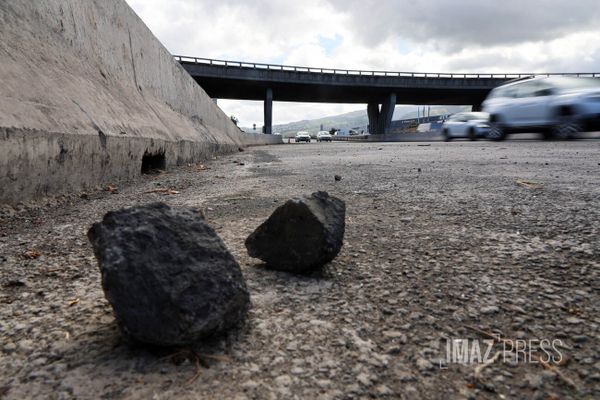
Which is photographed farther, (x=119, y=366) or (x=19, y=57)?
(x=19, y=57)

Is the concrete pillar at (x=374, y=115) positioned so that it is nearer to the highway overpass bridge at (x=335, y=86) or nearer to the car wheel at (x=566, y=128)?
the highway overpass bridge at (x=335, y=86)

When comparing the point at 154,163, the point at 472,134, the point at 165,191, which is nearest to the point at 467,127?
the point at 472,134

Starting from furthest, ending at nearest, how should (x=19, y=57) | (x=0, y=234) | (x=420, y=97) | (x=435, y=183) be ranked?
(x=420, y=97) → (x=435, y=183) → (x=19, y=57) → (x=0, y=234)

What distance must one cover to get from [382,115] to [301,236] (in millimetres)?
53454

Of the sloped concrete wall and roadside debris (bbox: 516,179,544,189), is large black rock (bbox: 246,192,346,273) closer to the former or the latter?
the sloped concrete wall

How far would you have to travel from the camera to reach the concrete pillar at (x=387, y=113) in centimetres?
4975

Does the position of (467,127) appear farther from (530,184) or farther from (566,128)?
(530,184)

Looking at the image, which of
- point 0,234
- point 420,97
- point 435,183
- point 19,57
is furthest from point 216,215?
point 420,97

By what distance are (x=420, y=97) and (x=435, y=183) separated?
53.5 meters

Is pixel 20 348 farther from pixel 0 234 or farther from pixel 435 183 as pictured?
pixel 435 183

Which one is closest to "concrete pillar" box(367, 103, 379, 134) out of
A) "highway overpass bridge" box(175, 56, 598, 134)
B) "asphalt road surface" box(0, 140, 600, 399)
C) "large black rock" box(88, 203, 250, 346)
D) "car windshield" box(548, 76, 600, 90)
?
"highway overpass bridge" box(175, 56, 598, 134)

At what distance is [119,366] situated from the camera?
0.92 m

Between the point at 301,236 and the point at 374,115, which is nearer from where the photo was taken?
the point at 301,236

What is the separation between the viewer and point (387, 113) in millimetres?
50938
